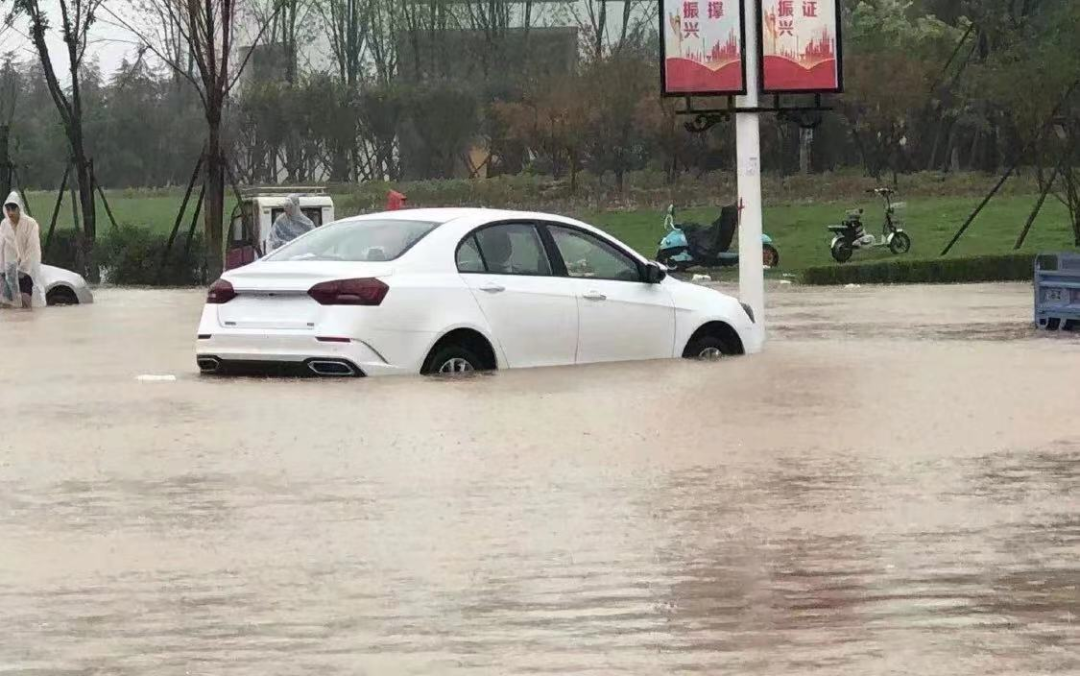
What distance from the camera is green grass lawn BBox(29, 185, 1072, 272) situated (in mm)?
42438

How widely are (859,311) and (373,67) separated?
67461mm

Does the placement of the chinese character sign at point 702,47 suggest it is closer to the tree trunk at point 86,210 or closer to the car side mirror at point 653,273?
the car side mirror at point 653,273

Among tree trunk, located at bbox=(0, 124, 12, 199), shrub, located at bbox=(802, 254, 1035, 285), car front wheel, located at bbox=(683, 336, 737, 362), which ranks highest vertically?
tree trunk, located at bbox=(0, 124, 12, 199)

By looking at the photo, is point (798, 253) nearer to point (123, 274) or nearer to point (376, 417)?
point (123, 274)

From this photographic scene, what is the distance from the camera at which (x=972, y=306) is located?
28.1m

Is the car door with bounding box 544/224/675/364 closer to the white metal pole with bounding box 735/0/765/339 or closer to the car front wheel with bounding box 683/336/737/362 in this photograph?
the car front wheel with bounding box 683/336/737/362

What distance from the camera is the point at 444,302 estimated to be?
1611 centimetres

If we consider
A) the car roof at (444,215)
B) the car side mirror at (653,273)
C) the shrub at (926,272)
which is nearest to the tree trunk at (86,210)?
the shrub at (926,272)

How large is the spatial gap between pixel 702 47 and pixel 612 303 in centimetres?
517

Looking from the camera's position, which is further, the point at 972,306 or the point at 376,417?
→ the point at 972,306


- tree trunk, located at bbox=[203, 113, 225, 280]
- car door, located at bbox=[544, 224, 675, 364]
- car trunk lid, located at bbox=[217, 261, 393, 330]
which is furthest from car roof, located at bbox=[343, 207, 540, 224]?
tree trunk, located at bbox=[203, 113, 225, 280]

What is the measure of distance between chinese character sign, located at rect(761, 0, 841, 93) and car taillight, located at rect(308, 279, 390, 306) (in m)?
7.10

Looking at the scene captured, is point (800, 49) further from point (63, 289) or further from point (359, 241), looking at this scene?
point (63, 289)

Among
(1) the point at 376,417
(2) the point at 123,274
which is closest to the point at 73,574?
(1) the point at 376,417
